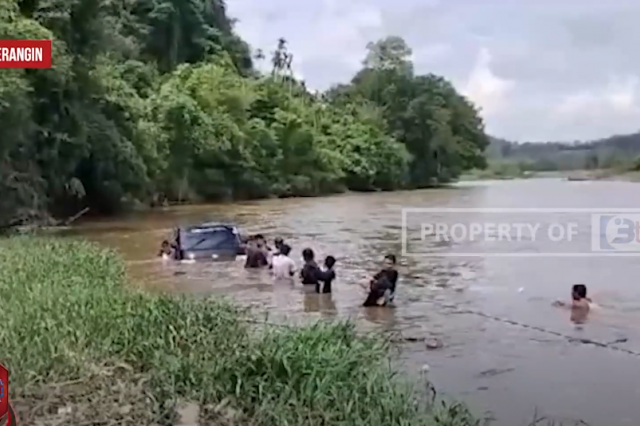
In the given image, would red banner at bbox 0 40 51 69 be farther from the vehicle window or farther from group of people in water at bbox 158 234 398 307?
the vehicle window

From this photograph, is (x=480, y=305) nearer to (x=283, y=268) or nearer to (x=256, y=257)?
(x=283, y=268)

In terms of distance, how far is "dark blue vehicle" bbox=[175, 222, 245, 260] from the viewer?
1770 cm

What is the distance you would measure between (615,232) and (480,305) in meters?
16.0

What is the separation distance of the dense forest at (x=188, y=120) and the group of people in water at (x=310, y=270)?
23.2ft

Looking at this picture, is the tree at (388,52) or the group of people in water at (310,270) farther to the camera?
the tree at (388,52)

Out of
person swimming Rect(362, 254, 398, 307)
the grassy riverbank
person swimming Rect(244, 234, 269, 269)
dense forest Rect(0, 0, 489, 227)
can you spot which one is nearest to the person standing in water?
person swimming Rect(362, 254, 398, 307)

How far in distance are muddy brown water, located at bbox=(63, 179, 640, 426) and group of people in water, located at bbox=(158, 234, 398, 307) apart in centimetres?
28

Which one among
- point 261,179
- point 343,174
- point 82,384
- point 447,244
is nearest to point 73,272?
point 82,384

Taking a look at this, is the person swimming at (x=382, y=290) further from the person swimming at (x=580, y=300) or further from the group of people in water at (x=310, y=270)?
the person swimming at (x=580, y=300)

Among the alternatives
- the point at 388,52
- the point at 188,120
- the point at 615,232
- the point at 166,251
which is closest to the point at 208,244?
the point at 166,251

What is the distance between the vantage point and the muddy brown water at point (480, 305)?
25.4 feet

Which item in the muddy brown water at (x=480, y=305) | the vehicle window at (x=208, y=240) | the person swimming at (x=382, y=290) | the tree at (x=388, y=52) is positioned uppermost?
the tree at (x=388, y=52)

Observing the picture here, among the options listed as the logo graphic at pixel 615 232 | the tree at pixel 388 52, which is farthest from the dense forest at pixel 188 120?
the logo graphic at pixel 615 232

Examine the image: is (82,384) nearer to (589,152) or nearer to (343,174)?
(343,174)
